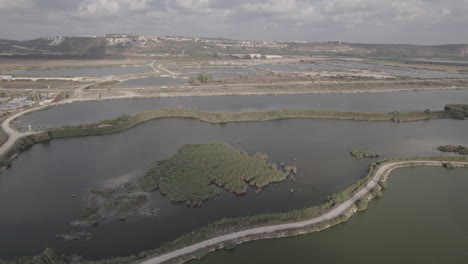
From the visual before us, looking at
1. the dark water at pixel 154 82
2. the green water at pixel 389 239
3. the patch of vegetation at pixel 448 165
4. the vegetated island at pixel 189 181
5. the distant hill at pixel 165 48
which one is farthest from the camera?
the distant hill at pixel 165 48

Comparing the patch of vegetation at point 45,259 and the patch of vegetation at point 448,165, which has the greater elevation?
the patch of vegetation at point 448,165

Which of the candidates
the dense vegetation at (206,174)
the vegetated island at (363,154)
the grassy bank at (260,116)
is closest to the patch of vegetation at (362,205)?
the dense vegetation at (206,174)

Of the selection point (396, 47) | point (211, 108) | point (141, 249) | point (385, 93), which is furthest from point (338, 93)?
point (396, 47)

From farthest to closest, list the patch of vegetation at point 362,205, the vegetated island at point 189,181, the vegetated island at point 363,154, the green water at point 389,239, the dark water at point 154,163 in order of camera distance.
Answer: the vegetated island at point 363,154 < the patch of vegetation at point 362,205 < the vegetated island at point 189,181 < the dark water at point 154,163 < the green water at point 389,239

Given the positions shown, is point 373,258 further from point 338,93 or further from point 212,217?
point 338,93

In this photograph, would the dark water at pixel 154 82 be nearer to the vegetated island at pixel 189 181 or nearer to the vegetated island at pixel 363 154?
the vegetated island at pixel 189 181

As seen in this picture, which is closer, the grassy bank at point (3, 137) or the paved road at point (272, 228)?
the paved road at point (272, 228)
